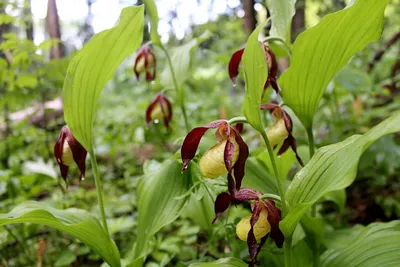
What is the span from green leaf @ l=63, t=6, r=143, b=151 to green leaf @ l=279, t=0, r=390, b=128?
1.43ft

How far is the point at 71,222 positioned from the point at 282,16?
0.90 metres

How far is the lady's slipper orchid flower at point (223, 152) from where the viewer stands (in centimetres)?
80

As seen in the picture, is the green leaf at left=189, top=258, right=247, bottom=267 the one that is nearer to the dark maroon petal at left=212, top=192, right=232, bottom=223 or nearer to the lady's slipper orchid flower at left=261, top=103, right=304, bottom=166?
the dark maroon petal at left=212, top=192, right=232, bottom=223

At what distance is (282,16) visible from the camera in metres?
1.17

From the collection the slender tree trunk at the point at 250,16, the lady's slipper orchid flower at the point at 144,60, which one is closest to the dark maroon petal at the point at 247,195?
the lady's slipper orchid flower at the point at 144,60

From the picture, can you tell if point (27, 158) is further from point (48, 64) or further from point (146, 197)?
point (146, 197)

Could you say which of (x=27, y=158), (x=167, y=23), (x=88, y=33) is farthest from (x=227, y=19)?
(x=27, y=158)

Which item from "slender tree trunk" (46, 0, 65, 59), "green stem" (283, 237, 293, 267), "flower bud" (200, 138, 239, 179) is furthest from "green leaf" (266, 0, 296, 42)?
"slender tree trunk" (46, 0, 65, 59)

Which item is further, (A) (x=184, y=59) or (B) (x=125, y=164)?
(B) (x=125, y=164)

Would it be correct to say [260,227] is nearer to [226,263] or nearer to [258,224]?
[258,224]

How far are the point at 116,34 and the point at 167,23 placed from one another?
15.0 ft

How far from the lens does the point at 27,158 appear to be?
2729mm

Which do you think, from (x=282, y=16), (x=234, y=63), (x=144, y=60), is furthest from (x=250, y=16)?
(x=234, y=63)

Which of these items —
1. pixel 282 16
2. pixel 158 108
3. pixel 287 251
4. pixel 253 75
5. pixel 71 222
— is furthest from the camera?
pixel 158 108
